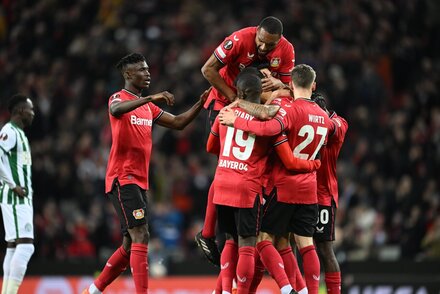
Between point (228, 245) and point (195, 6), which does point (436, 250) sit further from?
point (195, 6)

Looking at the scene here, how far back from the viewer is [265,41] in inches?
395

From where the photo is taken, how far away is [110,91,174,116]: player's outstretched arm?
32.4 ft

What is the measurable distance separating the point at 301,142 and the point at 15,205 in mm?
3565

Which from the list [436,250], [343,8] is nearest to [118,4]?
[343,8]

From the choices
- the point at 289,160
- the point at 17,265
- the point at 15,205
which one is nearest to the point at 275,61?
the point at 289,160

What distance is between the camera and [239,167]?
383 inches

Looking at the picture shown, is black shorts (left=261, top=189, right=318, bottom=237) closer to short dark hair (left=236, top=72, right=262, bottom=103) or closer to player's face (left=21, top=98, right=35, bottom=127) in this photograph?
short dark hair (left=236, top=72, right=262, bottom=103)

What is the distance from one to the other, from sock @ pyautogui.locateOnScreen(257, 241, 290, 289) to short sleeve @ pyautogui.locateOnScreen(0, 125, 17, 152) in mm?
3347

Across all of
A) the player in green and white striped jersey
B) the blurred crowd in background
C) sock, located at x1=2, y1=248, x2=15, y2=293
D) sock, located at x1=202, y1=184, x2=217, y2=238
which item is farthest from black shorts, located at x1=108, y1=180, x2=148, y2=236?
the blurred crowd in background

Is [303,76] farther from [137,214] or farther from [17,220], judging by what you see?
[17,220]

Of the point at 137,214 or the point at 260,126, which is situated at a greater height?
the point at 260,126

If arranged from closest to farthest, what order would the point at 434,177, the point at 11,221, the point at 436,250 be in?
1. the point at 11,221
2. the point at 436,250
3. the point at 434,177

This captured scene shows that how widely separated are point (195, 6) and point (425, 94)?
19.3 feet

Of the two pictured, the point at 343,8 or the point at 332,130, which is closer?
the point at 332,130
